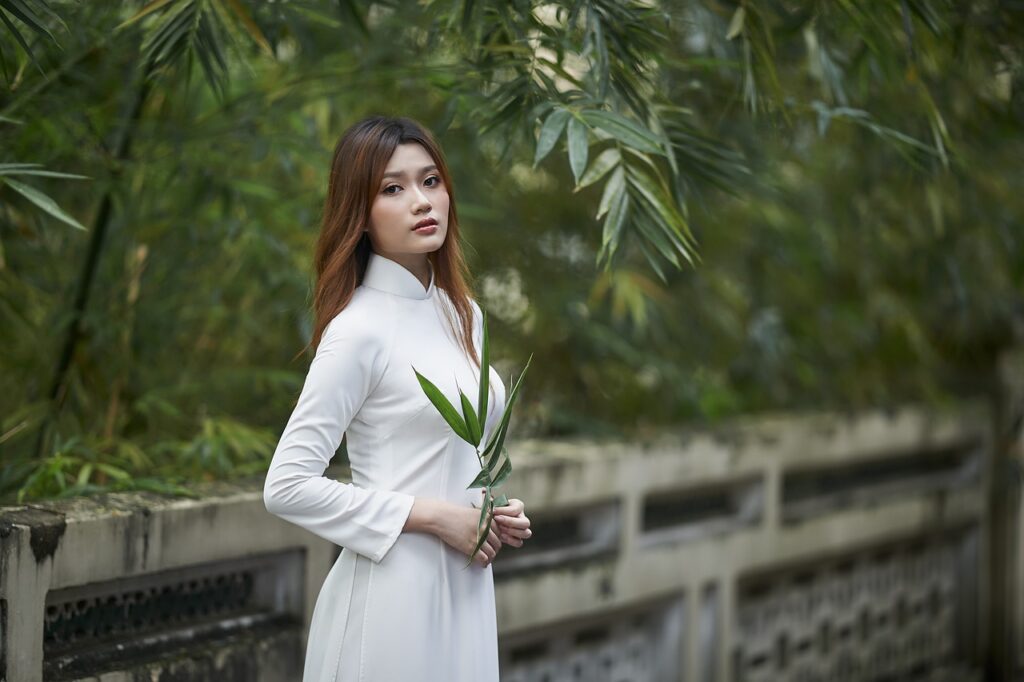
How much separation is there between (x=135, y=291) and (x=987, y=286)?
307 centimetres

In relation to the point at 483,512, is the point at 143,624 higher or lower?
lower

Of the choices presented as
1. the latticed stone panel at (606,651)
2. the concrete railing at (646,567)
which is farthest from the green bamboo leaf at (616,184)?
the latticed stone panel at (606,651)

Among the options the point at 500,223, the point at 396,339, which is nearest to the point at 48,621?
the point at 396,339

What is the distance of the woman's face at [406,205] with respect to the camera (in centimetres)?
193

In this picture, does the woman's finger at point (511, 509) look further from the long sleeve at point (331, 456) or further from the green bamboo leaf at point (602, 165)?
the green bamboo leaf at point (602, 165)

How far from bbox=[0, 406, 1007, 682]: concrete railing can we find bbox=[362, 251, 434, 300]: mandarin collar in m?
0.68

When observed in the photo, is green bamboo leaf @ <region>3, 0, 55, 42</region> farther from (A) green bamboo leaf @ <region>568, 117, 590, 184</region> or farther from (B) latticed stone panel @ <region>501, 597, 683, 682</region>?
(B) latticed stone panel @ <region>501, 597, 683, 682</region>

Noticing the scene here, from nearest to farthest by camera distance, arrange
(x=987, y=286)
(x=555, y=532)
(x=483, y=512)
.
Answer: (x=483, y=512) → (x=555, y=532) → (x=987, y=286)

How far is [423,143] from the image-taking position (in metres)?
1.96

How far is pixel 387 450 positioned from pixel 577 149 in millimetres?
590

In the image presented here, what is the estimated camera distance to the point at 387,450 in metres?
1.94

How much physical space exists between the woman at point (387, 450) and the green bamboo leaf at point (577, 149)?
0.74 feet

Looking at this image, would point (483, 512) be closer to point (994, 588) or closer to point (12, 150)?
point (12, 150)

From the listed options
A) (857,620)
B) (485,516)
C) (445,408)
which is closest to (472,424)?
(445,408)
